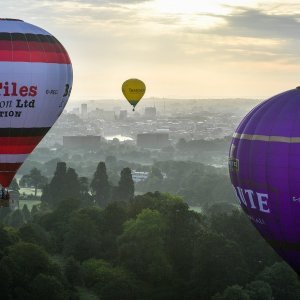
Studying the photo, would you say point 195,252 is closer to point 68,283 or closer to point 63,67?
→ point 68,283

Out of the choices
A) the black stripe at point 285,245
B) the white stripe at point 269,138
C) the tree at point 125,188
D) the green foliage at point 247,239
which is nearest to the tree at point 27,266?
the green foliage at point 247,239

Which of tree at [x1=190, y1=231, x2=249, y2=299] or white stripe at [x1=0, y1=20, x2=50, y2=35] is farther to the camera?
tree at [x1=190, y1=231, x2=249, y2=299]

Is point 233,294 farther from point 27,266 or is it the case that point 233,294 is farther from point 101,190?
point 101,190

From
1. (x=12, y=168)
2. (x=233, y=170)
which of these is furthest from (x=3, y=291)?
(x=233, y=170)

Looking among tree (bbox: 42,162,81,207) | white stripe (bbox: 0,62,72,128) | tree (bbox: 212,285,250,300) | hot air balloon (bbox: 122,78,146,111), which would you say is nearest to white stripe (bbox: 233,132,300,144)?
white stripe (bbox: 0,62,72,128)

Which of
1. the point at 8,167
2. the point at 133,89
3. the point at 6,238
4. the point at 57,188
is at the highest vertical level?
the point at 133,89

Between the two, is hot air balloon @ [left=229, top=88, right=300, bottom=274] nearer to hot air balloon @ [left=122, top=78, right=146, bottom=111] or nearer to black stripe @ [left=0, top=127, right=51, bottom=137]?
black stripe @ [left=0, top=127, right=51, bottom=137]

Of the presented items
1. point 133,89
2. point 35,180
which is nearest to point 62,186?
point 133,89
